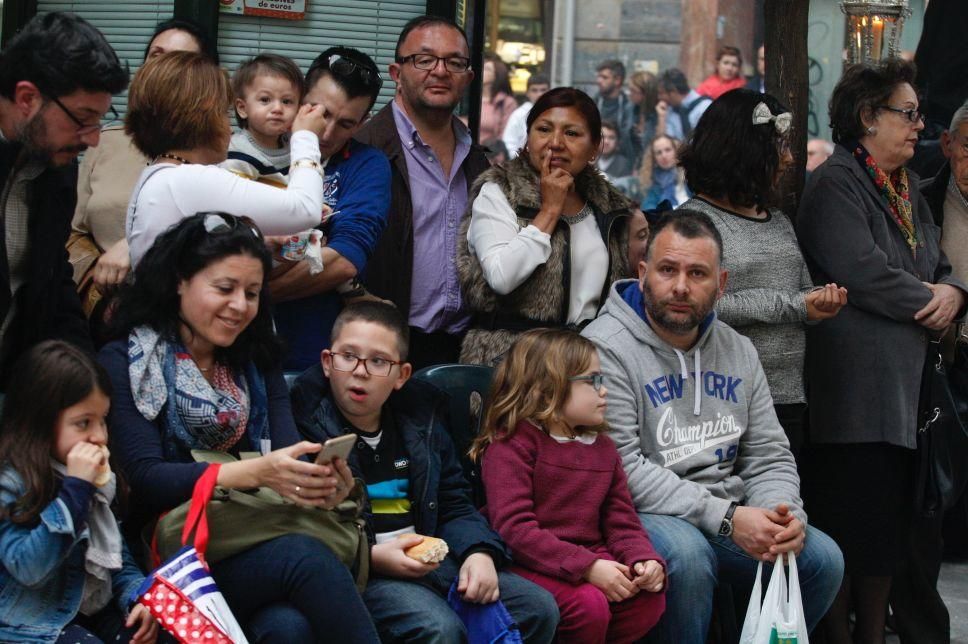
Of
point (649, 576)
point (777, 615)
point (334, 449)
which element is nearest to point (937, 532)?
point (777, 615)

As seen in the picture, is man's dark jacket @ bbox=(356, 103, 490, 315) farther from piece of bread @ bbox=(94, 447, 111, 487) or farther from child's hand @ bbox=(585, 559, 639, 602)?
piece of bread @ bbox=(94, 447, 111, 487)

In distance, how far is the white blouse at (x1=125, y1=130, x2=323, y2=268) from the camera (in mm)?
3719

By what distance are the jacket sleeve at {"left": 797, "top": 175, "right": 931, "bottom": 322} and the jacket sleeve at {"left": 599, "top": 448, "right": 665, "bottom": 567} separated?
1.41m

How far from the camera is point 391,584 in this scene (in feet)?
12.2

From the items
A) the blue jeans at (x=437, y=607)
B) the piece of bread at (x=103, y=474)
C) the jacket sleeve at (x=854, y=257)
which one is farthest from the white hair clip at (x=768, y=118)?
the piece of bread at (x=103, y=474)

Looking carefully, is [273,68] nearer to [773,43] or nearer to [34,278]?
[34,278]

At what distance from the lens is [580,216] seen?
16.1 feet

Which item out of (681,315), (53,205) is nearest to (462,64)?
(681,315)

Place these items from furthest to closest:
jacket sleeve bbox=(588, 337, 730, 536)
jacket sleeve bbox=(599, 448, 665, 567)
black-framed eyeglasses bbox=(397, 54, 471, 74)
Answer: black-framed eyeglasses bbox=(397, 54, 471, 74)
jacket sleeve bbox=(588, 337, 730, 536)
jacket sleeve bbox=(599, 448, 665, 567)

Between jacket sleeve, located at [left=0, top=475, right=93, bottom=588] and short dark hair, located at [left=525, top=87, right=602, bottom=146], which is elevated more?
short dark hair, located at [left=525, top=87, right=602, bottom=146]

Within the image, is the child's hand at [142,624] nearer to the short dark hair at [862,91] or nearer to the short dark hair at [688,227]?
the short dark hair at [688,227]

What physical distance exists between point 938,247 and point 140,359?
128 inches

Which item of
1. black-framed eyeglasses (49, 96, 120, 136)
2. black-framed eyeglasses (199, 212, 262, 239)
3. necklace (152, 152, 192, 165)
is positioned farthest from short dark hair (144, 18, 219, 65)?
black-framed eyeglasses (49, 96, 120, 136)

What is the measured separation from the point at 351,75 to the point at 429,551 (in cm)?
175
